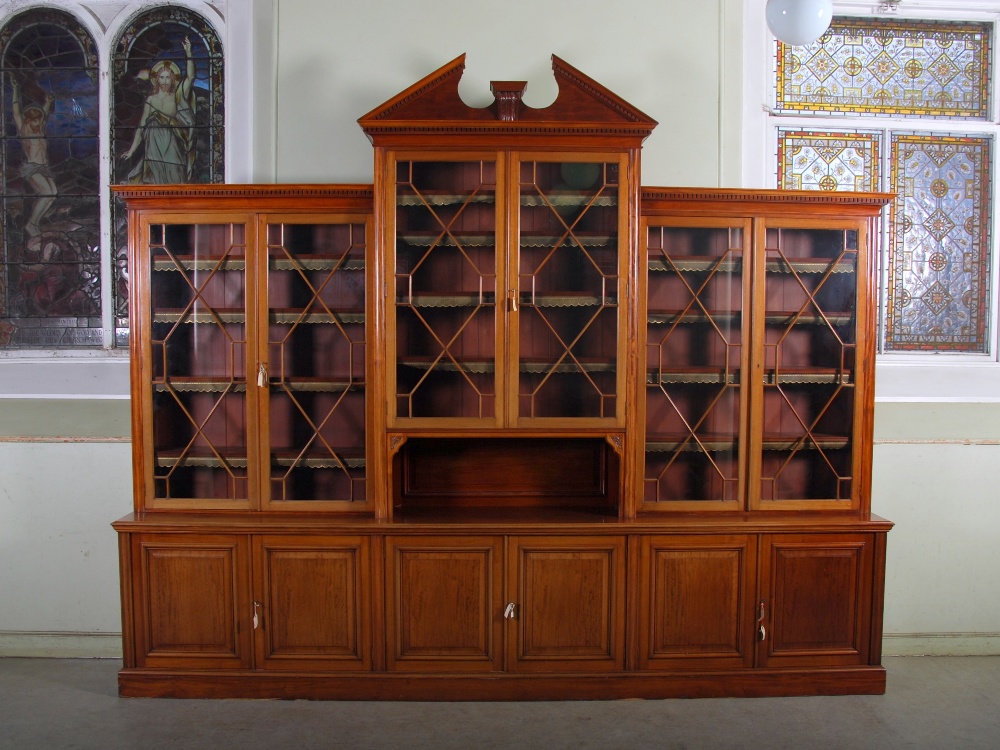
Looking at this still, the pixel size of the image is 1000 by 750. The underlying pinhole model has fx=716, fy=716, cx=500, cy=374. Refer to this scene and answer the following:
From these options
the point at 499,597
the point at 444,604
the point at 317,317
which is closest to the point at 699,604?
the point at 499,597

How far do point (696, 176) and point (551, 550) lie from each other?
1.94 metres

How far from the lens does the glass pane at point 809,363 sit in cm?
317

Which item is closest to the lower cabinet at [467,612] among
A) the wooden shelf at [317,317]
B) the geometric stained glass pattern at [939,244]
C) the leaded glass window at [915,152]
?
the wooden shelf at [317,317]

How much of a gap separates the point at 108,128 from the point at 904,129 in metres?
4.10

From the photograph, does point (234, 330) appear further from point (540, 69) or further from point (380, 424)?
point (540, 69)

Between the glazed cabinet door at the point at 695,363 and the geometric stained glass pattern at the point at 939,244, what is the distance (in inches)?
45.4

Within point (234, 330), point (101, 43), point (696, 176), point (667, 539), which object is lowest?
point (667, 539)

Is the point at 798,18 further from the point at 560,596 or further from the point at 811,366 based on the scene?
the point at 560,596

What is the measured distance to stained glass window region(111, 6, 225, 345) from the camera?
3641mm

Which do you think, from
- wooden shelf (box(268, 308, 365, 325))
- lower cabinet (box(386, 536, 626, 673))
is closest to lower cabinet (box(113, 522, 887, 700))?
lower cabinet (box(386, 536, 626, 673))

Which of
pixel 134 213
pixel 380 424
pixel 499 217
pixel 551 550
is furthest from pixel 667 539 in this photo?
pixel 134 213

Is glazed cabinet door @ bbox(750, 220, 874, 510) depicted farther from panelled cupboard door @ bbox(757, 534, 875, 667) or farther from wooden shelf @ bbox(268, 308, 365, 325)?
wooden shelf @ bbox(268, 308, 365, 325)

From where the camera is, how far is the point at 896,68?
3.71m

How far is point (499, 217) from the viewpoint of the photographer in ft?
9.72
